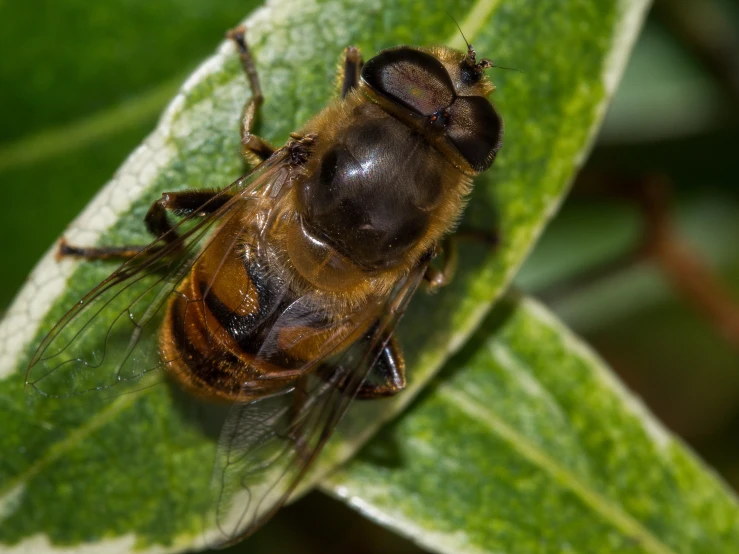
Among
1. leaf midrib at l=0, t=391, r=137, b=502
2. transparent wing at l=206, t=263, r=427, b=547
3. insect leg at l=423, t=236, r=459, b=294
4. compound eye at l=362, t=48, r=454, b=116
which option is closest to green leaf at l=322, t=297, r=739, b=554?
transparent wing at l=206, t=263, r=427, b=547

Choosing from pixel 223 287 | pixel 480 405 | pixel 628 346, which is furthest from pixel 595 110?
pixel 628 346

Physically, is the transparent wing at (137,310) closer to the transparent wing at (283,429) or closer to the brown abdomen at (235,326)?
the brown abdomen at (235,326)

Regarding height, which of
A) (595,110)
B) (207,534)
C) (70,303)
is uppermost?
(595,110)

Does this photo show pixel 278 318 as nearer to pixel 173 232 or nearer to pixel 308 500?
pixel 173 232

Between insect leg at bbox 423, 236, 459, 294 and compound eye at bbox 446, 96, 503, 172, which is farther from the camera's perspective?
insect leg at bbox 423, 236, 459, 294

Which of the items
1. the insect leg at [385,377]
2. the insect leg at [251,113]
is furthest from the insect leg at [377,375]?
the insect leg at [251,113]

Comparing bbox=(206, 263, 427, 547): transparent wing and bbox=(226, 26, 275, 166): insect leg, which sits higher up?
bbox=(226, 26, 275, 166): insect leg

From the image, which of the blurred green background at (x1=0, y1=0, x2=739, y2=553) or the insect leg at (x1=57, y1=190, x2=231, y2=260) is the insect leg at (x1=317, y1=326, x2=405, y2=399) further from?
the blurred green background at (x1=0, y1=0, x2=739, y2=553)
